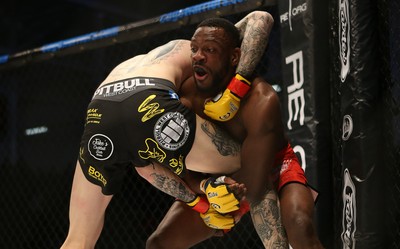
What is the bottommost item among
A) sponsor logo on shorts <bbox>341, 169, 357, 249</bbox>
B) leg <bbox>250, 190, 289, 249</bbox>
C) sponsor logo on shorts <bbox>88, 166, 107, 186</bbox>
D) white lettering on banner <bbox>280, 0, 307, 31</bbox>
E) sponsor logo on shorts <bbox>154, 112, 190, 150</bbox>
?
sponsor logo on shorts <bbox>341, 169, 357, 249</bbox>

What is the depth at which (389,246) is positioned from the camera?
Result: 94.0 inches

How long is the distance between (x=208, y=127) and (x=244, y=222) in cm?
119

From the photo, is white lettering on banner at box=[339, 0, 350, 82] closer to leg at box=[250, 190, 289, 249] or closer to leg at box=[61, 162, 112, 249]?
leg at box=[250, 190, 289, 249]

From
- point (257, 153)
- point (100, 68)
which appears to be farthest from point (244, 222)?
point (100, 68)

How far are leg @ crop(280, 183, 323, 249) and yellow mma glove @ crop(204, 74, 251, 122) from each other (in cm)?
31

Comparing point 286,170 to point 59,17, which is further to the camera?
point 59,17

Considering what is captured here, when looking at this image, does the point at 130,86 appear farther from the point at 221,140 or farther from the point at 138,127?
the point at 221,140

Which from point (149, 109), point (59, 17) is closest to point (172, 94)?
point (149, 109)

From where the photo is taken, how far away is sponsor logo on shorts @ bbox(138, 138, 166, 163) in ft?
6.92

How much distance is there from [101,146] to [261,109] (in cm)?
50

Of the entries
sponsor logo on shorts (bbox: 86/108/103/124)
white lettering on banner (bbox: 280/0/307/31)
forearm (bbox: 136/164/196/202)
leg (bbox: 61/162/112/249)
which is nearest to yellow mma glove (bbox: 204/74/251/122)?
forearm (bbox: 136/164/196/202)

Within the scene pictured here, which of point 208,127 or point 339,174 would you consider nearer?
point 208,127

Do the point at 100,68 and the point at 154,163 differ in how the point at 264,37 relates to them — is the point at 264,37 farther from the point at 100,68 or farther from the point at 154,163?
the point at 100,68

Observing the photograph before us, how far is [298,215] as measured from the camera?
2129 mm
